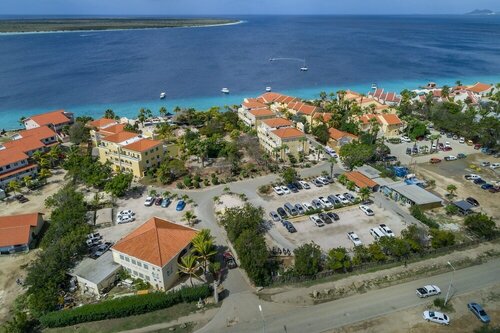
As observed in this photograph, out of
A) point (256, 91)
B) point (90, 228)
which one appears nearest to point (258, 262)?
point (90, 228)

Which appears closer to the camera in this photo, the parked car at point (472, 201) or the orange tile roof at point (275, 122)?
the parked car at point (472, 201)

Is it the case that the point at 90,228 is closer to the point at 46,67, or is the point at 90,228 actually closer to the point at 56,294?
the point at 56,294

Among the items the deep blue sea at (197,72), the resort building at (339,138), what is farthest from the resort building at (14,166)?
the resort building at (339,138)

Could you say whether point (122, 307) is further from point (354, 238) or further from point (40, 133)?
point (40, 133)

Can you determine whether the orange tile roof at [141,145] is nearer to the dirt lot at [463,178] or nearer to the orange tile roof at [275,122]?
the orange tile roof at [275,122]

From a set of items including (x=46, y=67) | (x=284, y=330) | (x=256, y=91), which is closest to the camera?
(x=284, y=330)

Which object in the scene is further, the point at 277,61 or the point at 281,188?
the point at 277,61

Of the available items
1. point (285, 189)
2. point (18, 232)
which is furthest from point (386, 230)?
point (18, 232)
